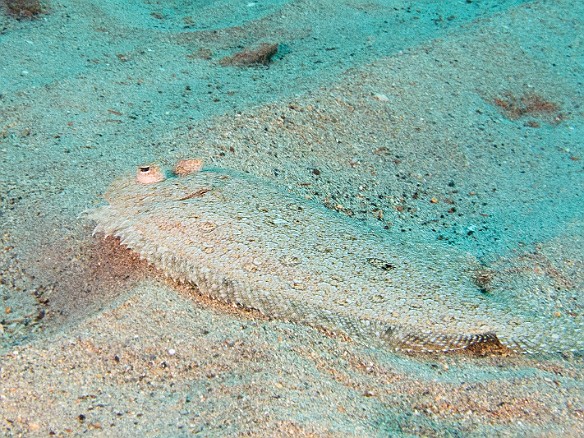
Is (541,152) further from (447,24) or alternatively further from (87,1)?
(87,1)

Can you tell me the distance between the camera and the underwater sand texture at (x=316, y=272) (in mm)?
2455

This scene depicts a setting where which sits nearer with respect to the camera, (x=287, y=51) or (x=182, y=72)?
(x=182, y=72)

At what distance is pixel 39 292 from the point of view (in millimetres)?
2561

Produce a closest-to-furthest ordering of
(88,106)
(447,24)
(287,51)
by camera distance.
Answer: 1. (88,106)
2. (287,51)
3. (447,24)

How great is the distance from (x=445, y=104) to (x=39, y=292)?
269 centimetres

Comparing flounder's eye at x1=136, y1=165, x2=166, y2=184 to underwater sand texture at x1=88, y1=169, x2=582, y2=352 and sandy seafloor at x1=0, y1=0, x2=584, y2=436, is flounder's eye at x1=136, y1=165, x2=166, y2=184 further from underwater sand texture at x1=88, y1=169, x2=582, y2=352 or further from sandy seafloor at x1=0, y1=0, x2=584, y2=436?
sandy seafloor at x1=0, y1=0, x2=584, y2=436

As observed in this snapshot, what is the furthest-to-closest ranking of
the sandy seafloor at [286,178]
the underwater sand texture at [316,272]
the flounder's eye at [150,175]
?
the flounder's eye at [150,175]
the underwater sand texture at [316,272]
the sandy seafloor at [286,178]

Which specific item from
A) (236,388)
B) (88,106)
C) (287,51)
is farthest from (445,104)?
(236,388)

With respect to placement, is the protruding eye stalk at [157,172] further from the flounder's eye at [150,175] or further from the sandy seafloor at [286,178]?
the sandy seafloor at [286,178]

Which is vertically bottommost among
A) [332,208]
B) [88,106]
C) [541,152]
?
[541,152]

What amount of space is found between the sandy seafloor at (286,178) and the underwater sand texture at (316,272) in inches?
3.1

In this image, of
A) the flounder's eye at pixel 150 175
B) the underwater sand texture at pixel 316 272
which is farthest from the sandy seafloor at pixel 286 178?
the flounder's eye at pixel 150 175

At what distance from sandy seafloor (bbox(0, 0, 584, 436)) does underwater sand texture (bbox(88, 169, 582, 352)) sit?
0.08 m

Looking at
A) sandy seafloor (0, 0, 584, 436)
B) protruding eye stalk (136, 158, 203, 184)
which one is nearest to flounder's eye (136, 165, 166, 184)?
protruding eye stalk (136, 158, 203, 184)
